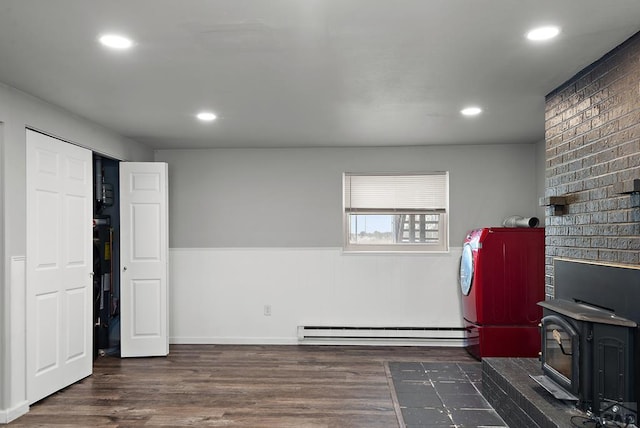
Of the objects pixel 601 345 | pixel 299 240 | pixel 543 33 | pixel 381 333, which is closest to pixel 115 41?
pixel 543 33

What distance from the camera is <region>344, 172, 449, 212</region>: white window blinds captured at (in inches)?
225

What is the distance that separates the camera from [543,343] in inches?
123

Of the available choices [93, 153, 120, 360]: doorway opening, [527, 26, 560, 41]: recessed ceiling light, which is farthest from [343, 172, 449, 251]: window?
[527, 26, 560, 41]: recessed ceiling light

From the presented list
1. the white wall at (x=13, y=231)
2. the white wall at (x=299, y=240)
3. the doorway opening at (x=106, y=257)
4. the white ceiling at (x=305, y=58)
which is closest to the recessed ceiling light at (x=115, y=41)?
the white ceiling at (x=305, y=58)

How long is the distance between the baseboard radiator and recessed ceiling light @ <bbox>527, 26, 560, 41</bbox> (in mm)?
3702

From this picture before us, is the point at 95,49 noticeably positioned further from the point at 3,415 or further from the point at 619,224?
the point at 619,224

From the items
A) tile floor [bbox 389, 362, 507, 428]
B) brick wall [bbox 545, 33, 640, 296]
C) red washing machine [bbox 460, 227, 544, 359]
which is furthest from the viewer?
red washing machine [bbox 460, 227, 544, 359]

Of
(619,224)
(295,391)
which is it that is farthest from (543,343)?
(295,391)

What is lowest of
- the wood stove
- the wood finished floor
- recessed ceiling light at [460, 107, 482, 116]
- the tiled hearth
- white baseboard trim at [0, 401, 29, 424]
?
the wood finished floor

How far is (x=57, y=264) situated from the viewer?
397cm

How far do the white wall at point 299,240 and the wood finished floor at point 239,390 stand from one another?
0.41 meters

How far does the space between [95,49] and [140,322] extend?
10.6ft

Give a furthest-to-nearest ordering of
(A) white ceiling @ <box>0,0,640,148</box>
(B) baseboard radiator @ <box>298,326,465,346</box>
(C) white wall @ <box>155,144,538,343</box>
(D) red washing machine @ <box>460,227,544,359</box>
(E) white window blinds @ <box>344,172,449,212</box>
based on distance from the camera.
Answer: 1. (E) white window blinds @ <box>344,172,449,212</box>
2. (C) white wall @ <box>155,144,538,343</box>
3. (B) baseboard radiator @ <box>298,326,465,346</box>
4. (D) red washing machine @ <box>460,227,544,359</box>
5. (A) white ceiling @ <box>0,0,640,148</box>

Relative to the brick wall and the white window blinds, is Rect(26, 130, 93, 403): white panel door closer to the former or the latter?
the white window blinds
